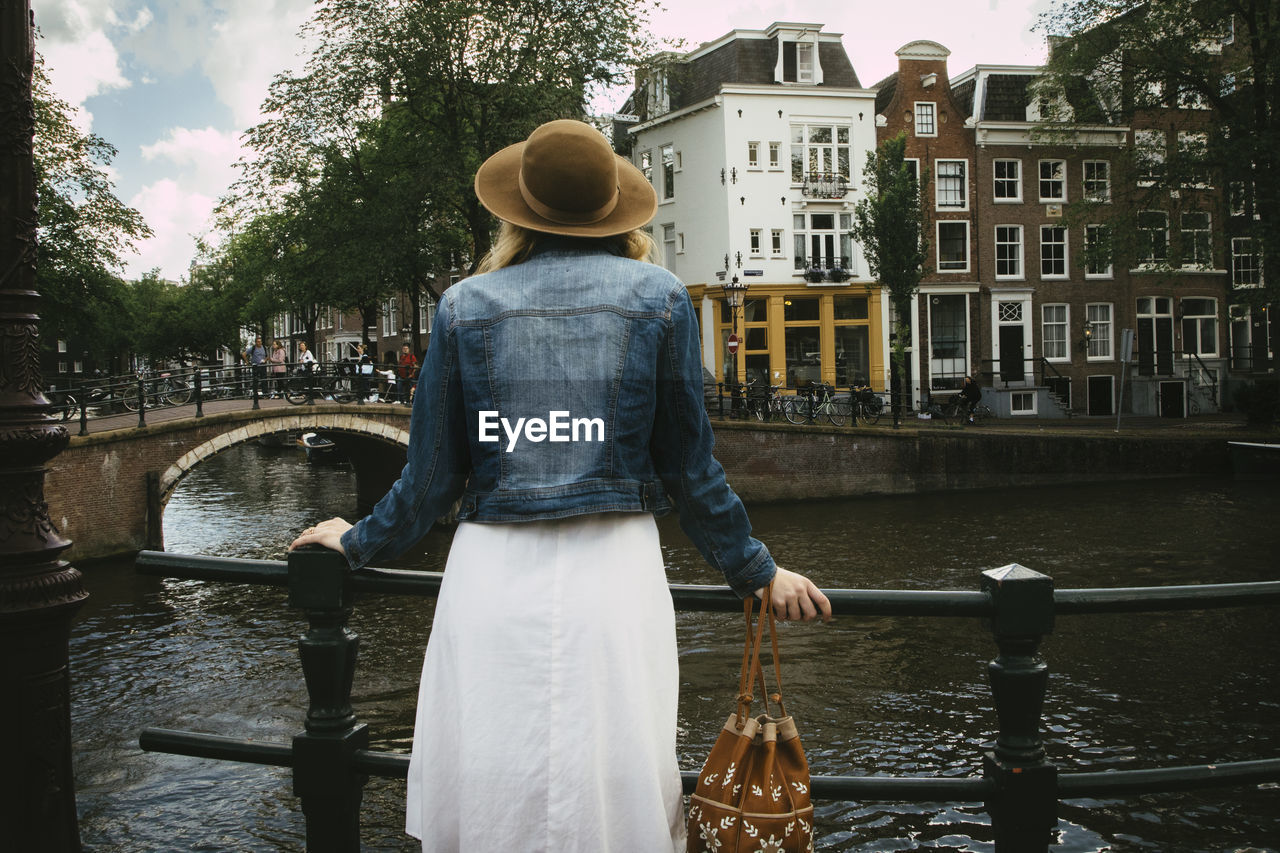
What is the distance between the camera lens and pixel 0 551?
2455mm

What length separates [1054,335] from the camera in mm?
30766

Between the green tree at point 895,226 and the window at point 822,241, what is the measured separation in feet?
13.1

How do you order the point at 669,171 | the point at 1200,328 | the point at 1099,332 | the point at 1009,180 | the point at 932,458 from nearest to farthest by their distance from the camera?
the point at 932,458 → the point at 1009,180 → the point at 1099,332 → the point at 669,171 → the point at 1200,328

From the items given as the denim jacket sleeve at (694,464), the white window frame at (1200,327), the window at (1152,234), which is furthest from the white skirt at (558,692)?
the white window frame at (1200,327)

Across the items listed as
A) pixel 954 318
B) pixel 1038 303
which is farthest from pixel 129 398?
pixel 1038 303

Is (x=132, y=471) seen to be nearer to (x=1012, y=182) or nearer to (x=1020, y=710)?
(x=1020, y=710)

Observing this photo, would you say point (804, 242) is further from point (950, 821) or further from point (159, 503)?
point (950, 821)

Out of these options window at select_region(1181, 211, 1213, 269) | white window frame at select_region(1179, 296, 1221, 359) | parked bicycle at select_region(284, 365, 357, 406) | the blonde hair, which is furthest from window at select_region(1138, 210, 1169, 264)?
the blonde hair

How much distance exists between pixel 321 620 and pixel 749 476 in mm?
20477

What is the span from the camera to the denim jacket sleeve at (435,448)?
6.16 feet

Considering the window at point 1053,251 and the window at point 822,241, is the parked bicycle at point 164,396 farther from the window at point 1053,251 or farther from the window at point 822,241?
the window at point 1053,251

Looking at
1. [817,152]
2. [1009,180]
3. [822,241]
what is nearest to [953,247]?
[1009,180]

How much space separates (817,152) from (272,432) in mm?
17581

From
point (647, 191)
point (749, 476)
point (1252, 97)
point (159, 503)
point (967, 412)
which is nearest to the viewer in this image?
point (647, 191)
